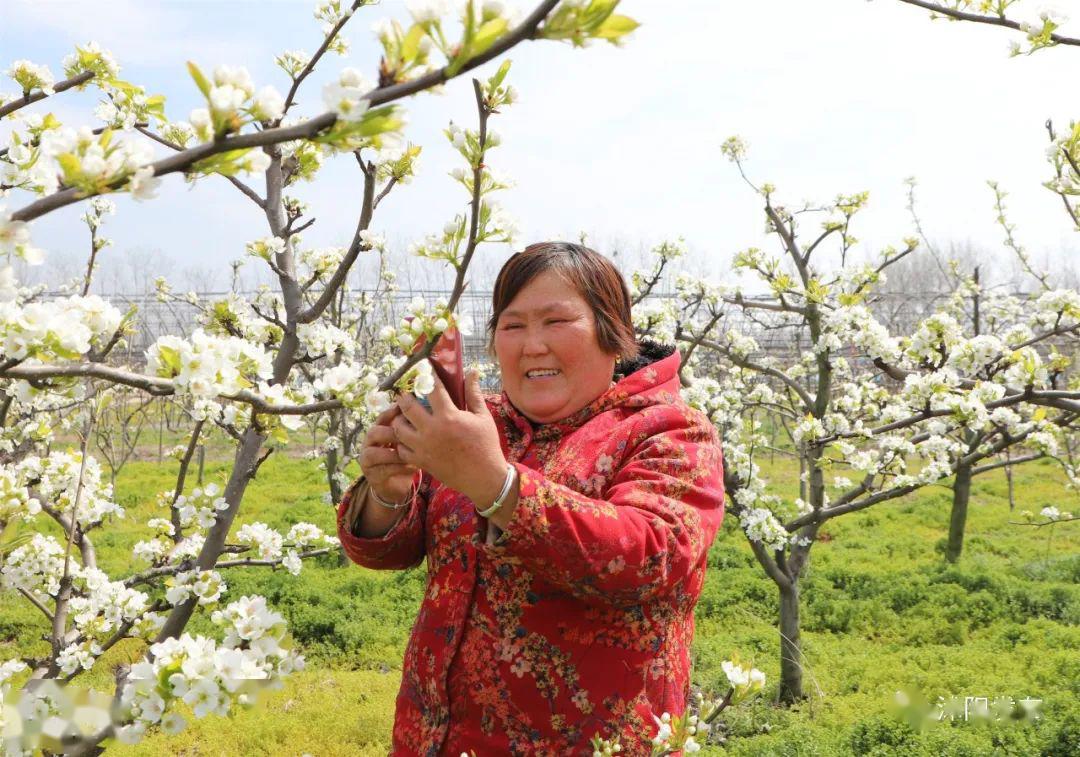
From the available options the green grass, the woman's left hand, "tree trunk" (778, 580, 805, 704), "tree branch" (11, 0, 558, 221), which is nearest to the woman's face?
the woman's left hand

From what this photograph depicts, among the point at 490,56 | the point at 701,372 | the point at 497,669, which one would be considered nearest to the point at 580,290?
the point at 497,669

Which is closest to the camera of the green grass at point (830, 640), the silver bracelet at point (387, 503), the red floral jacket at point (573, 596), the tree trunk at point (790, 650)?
the red floral jacket at point (573, 596)

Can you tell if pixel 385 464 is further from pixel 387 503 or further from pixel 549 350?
Result: pixel 549 350

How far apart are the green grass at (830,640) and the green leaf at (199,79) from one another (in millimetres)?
4368

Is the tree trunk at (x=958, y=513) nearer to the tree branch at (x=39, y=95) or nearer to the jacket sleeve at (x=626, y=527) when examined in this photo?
the jacket sleeve at (x=626, y=527)

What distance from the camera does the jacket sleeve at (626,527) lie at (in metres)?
1.35

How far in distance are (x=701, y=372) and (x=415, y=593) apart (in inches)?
443

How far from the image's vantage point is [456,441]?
4.20 feet

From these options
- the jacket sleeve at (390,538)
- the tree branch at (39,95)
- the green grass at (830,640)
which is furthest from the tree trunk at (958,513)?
A: the tree branch at (39,95)

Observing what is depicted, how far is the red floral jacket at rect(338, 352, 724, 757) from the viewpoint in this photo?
54.2 inches

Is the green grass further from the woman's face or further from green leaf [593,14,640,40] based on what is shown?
green leaf [593,14,640,40]

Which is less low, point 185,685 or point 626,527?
point 626,527

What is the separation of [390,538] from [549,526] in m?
0.53

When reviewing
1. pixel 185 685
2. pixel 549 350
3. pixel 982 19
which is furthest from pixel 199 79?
pixel 982 19
